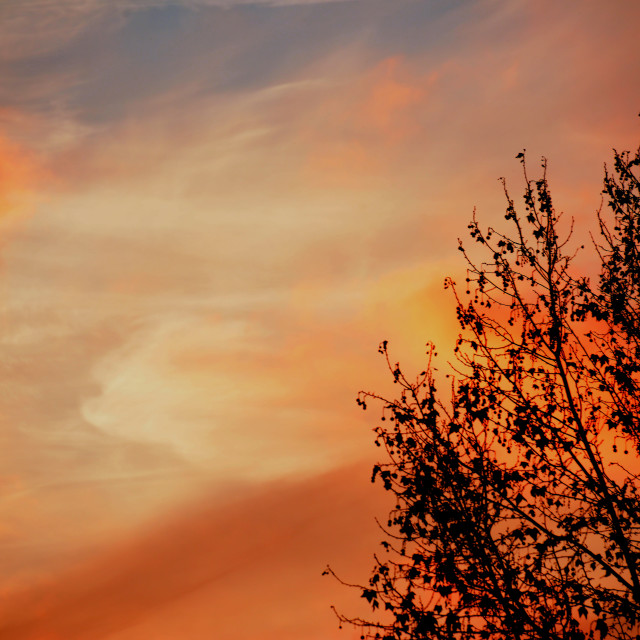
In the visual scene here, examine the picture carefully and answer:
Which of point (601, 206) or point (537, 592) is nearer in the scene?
point (537, 592)

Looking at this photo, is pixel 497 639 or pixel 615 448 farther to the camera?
pixel 615 448

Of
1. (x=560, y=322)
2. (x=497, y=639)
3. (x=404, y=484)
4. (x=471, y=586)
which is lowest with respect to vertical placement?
(x=497, y=639)

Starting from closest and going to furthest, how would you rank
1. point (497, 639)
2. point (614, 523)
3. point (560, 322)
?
point (497, 639) → point (614, 523) → point (560, 322)

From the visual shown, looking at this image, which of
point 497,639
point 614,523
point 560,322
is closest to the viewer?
point 497,639

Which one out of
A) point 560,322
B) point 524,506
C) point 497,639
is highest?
point 560,322

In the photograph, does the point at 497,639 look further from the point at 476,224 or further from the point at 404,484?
the point at 476,224

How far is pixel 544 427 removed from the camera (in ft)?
50.9

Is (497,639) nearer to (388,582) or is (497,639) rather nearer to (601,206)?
(388,582)

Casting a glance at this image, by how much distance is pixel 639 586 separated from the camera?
14016 mm

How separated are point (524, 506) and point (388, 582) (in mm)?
2860

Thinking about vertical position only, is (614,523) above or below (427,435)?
below

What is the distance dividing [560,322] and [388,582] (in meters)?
6.10

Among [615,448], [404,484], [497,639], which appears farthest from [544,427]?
[497,639]

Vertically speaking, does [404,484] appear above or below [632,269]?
below
